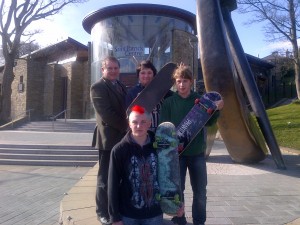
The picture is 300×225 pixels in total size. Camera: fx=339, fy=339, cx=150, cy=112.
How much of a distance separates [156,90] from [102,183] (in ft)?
3.82

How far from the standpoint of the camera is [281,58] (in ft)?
105

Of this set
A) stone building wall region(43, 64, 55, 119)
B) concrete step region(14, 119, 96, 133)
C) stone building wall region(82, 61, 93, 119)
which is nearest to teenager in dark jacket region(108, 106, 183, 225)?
concrete step region(14, 119, 96, 133)

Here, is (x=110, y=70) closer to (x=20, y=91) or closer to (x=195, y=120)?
(x=195, y=120)

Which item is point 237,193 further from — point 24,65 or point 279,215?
point 24,65

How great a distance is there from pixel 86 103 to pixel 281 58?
735 inches

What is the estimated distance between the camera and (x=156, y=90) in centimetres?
327

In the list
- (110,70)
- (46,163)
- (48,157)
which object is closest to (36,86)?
(48,157)

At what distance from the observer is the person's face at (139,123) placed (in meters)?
2.47

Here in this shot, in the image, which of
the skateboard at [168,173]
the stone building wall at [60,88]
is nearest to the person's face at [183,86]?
the skateboard at [168,173]

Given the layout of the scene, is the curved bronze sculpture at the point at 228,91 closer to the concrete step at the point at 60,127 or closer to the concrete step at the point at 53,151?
the concrete step at the point at 53,151

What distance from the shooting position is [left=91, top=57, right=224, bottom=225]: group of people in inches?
98.8

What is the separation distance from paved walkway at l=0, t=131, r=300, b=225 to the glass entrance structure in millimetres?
14139

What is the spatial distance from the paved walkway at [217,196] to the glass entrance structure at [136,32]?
14.1 m

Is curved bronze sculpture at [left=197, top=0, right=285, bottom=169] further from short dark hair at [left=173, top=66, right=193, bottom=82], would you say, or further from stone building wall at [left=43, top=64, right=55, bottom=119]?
stone building wall at [left=43, top=64, right=55, bottom=119]
